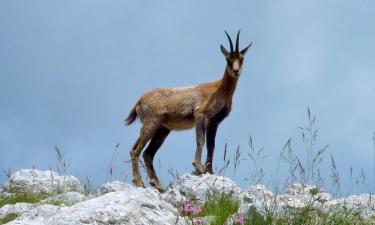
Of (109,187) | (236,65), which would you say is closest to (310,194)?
(109,187)

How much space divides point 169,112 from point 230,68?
1497 millimetres

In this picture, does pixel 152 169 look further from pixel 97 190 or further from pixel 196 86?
pixel 97 190

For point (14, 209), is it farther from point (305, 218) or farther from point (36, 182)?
point (36, 182)

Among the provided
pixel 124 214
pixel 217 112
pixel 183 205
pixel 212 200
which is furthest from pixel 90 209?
pixel 217 112

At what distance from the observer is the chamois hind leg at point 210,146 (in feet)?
40.5

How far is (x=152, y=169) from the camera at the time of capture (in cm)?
1338

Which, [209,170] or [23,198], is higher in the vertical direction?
[209,170]

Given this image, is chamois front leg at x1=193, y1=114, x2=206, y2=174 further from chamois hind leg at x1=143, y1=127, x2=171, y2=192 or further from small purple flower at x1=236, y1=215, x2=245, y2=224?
small purple flower at x1=236, y1=215, x2=245, y2=224

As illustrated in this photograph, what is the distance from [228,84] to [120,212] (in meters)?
8.71

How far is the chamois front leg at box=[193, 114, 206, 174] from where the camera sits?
469 inches

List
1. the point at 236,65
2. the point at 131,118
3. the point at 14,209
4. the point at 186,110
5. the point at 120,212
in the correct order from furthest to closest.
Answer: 1. the point at 131,118
2. the point at 186,110
3. the point at 236,65
4. the point at 14,209
5. the point at 120,212

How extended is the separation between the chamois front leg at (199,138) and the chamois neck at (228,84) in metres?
0.79

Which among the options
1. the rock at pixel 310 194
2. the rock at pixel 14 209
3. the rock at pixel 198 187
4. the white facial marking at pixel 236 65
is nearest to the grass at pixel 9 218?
the rock at pixel 14 209

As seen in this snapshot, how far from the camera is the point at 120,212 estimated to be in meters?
4.64
